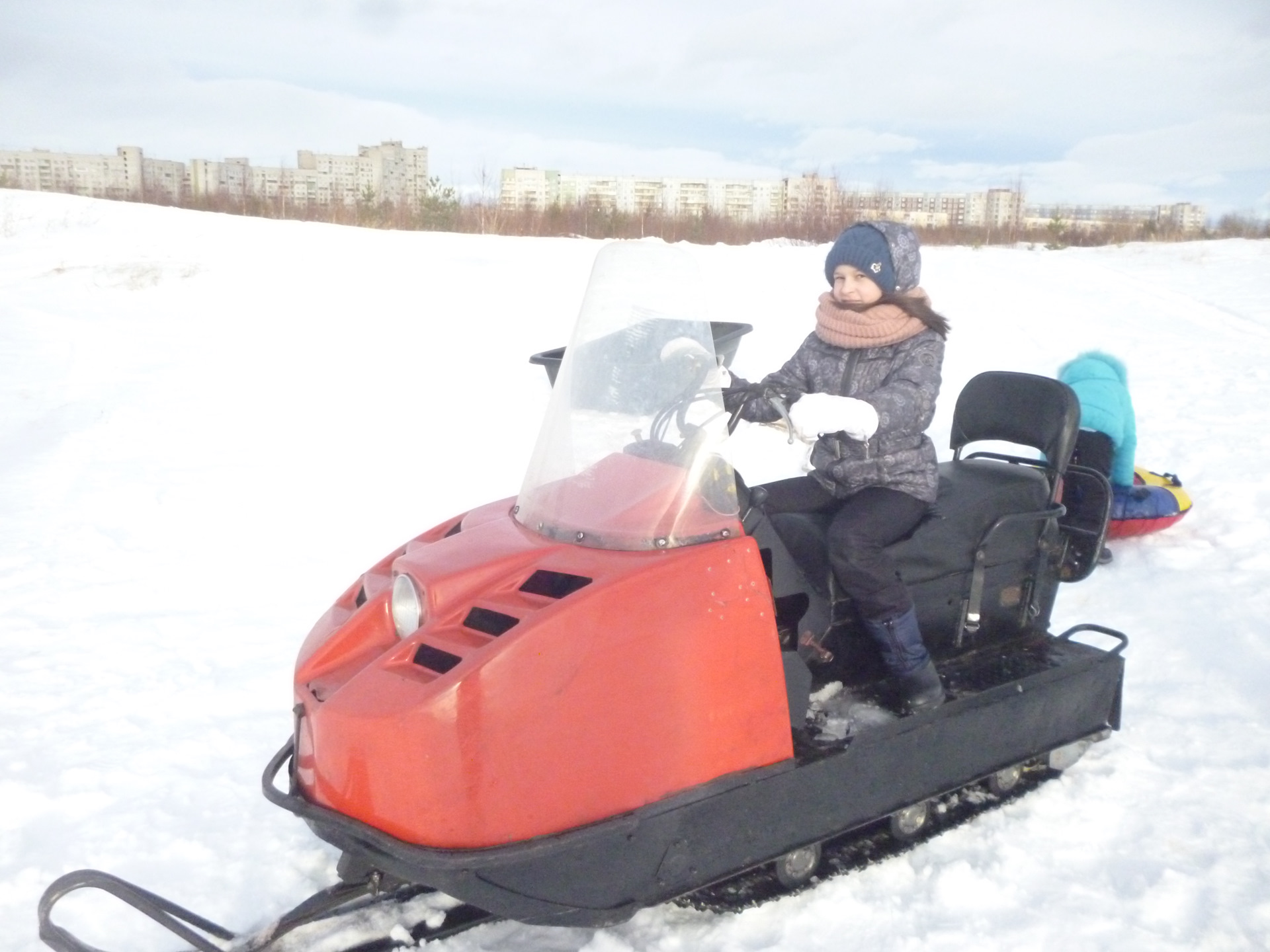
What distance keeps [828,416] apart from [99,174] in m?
36.4

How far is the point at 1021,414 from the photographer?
10.5 ft

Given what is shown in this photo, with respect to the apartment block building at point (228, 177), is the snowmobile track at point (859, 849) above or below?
below

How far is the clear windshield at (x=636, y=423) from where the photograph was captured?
2189mm

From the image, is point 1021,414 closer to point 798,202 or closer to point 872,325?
point 872,325

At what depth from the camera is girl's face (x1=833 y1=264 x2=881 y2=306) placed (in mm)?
2783

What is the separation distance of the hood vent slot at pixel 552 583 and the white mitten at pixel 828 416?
0.65 meters

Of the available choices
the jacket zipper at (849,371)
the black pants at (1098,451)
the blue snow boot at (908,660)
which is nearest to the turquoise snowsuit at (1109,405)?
the black pants at (1098,451)

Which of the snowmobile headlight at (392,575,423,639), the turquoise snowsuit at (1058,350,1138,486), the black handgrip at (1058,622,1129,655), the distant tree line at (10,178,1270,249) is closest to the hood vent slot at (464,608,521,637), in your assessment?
the snowmobile headlight at (392,575,423,639)

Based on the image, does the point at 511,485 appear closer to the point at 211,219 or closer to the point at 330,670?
the point at 330,670

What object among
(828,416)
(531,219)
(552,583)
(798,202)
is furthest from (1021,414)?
(798,202)

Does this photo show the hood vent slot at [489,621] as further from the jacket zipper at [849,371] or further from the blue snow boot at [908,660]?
the jacket zipper at [849,371]

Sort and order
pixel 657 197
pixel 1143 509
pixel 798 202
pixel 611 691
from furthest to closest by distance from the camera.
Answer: pixel 657 197 < pixel 798 202 < pixel 1143 509 < pixel 611 691

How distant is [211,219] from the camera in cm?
1628

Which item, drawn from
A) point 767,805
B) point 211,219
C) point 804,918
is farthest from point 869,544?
point 211,219
